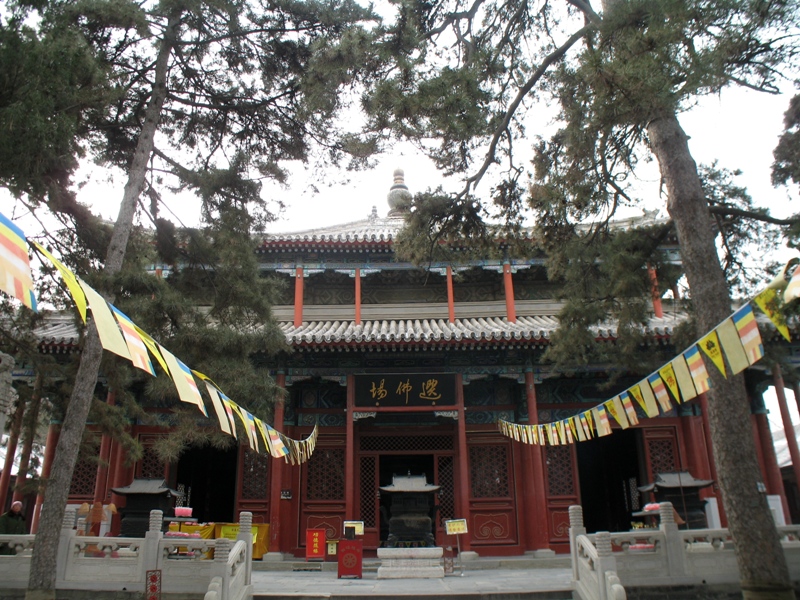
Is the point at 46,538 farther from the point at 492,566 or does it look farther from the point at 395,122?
the point at 492,566

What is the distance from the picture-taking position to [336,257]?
46.4ft

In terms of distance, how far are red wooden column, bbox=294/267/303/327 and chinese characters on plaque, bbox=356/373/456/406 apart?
8.72 ft

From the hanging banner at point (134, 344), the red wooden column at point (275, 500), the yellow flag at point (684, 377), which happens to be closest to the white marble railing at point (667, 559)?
the yellow flag at point (684, 377)

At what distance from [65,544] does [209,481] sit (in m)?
8.64

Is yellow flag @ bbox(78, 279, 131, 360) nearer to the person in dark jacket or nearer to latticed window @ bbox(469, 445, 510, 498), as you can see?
the person in dark jacket

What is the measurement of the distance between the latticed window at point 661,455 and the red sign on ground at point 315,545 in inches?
248

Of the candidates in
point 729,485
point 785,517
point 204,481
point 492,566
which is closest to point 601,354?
point 729,485

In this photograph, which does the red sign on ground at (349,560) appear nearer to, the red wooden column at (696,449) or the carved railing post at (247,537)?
Result: the carved railing post at (247,537)

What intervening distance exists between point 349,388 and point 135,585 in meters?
5.57

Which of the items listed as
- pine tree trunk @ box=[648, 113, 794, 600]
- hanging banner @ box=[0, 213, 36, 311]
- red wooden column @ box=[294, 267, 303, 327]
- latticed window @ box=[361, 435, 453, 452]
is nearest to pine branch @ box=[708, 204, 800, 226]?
pine tree trunk @ box=[648, 113, 794, 600]

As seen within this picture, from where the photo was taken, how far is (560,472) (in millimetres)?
12211

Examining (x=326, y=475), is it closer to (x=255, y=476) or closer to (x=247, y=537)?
(x=255, y=476)

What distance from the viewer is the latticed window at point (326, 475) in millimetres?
12156

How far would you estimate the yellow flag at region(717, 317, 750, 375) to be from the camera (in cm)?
434
